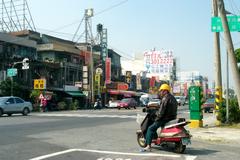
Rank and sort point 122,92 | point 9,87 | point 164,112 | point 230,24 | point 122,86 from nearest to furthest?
point 164,112
point 230,24
point 9,87
point 122,92
point 122,86

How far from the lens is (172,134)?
11227mm

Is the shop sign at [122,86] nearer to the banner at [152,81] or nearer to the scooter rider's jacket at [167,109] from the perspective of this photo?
the banner at [152,81]

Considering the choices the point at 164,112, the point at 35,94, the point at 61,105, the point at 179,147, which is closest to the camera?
the point at 164,112

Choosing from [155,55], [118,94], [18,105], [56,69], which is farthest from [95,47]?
[18,105]

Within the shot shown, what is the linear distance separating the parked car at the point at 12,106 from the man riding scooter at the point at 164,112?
963 inches

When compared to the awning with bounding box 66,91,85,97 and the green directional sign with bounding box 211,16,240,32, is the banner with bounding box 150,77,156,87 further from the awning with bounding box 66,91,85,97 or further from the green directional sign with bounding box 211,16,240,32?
the green directional sign with bounding box 211,16,240,32

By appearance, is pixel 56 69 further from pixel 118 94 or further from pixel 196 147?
pixel 196 147

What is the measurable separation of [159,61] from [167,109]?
129ft

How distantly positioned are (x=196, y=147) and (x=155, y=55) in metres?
38.1

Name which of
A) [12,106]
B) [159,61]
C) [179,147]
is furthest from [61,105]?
[179,147]

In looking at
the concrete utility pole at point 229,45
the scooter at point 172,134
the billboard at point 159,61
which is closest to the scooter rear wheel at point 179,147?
the scooter at point 172,134

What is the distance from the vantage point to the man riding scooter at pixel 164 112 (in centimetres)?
1120

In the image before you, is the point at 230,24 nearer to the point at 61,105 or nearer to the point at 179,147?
the point at 179,147

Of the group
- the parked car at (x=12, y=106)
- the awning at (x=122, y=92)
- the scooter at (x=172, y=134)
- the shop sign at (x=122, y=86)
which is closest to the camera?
the scooter at (x=172, y=134)
